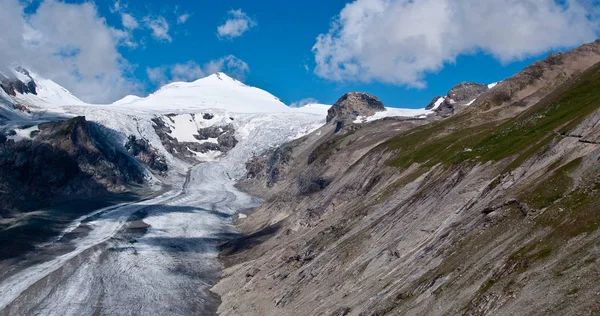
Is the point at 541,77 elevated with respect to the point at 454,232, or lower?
elevated

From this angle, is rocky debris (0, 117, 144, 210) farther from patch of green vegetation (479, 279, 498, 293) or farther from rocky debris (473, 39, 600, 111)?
patch of green vegetation (479, 279, 498, 293)

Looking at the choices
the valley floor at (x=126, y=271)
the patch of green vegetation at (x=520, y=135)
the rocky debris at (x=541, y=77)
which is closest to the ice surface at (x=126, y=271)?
the valley floor at (x=126, y=271)

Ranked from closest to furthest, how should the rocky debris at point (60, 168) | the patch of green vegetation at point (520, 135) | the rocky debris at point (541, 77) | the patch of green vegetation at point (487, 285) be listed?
1. the patch of green vegetation at point (487, 285)
2. the patch of green vegetation at point (520, 135)
3. the rocky debris at point (541, 77)
4. the rocky debris at point (60, 168)

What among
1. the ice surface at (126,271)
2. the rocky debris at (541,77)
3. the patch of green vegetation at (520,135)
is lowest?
the ice surface at (126,271)

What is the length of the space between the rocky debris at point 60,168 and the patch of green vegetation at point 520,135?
8741 centimetres

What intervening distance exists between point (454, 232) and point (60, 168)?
455 feet

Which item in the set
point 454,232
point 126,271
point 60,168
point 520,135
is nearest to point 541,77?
point 520,135

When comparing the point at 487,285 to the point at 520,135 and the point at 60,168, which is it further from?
the point at 60,168

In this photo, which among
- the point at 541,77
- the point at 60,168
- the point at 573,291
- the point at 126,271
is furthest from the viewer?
the point at 60,168

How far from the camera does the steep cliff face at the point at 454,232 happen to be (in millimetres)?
25594

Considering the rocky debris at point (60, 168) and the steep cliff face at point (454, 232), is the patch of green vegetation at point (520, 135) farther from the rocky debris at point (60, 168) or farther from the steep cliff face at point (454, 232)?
the rocky debris at point (60, 168)

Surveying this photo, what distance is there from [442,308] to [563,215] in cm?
795

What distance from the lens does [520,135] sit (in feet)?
174

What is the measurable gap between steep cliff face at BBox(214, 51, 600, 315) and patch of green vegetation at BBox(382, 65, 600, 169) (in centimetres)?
24
